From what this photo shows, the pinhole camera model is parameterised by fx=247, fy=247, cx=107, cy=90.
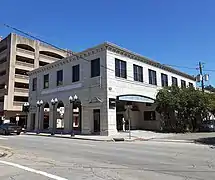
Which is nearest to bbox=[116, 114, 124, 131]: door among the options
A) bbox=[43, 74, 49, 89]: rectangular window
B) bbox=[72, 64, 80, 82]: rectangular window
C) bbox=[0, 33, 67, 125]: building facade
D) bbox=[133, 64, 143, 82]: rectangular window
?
bbox=[133, 64, 143, 82]: rectangular window

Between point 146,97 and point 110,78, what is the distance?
761 centimetres

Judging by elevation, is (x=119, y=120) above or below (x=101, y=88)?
below

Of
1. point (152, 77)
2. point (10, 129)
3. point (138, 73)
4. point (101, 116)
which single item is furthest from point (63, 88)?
point (152, 77)

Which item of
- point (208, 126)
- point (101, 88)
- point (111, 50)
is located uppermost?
point (111, 50)

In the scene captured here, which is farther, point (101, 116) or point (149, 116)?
point (149, 116)

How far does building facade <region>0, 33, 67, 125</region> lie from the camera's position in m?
52.6

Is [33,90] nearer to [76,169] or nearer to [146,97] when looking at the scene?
[146,97]

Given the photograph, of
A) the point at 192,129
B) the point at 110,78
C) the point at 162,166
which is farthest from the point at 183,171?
the point at 192,129

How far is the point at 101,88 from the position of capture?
2803 centimetres

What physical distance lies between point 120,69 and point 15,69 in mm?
32839

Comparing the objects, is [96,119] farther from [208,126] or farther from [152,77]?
[208,126]

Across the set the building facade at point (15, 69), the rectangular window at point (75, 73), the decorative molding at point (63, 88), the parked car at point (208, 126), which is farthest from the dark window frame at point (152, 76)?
the building facade at point (15, 69)

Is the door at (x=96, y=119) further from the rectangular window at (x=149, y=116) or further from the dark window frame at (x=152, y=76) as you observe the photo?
the dark window frame at (x=152, y=76)

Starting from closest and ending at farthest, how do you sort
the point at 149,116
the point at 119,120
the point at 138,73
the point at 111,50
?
the point at 111,50 → the point at 138,73 → the point at 119,120 → the point at 149,116
